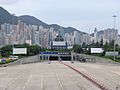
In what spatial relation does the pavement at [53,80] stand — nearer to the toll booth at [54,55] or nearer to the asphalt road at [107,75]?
the asphalt road at [107,75]

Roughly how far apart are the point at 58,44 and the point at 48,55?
33.3m

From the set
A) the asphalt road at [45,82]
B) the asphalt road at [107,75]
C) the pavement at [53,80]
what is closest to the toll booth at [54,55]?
the asphalt road at [107,75]

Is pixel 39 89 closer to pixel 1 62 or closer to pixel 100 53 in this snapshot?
pixel 1 62

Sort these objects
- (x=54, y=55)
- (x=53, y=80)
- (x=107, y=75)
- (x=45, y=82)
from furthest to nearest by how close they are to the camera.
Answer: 1. (x=54, y=55)
2. (x=107, y=75)
3. (x=53, y=80)
4. (x=45, y=82)

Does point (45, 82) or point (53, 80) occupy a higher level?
point (45, 82)

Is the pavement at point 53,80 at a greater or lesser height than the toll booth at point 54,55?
greater

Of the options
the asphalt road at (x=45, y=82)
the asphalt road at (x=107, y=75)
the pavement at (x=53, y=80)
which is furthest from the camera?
the asphalt road at (x=107, y=75)

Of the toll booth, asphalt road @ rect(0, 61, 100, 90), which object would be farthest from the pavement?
the toll booth

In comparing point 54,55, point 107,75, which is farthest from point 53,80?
point 54,55

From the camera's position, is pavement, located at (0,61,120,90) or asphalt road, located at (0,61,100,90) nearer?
asphalt road, located at (0,61,100,90)

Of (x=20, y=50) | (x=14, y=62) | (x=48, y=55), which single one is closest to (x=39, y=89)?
(x=14, y=62)

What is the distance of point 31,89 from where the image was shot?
77.7ft

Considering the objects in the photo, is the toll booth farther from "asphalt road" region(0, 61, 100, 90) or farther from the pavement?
"asphalt road" region(0, 61, 100, 90)

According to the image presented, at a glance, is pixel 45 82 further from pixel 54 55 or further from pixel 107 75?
pixel 54 55
